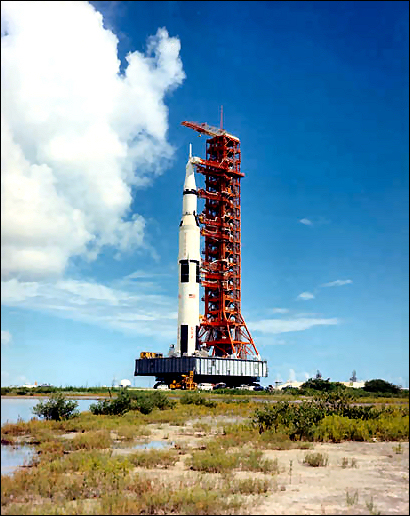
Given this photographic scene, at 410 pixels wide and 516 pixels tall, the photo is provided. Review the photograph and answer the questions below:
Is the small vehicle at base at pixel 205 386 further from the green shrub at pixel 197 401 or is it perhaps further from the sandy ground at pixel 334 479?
the sandy ground at pixel 334 479

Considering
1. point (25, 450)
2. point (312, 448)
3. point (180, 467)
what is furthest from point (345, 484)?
point (25, 450)

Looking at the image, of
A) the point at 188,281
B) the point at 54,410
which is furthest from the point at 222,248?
the point at 54,410

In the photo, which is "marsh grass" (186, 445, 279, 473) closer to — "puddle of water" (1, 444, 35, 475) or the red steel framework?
"puddle of water" (1, 444, 35, 475)


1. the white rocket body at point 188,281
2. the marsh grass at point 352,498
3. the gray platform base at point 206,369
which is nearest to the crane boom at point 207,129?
the white rocket body at point 188,281

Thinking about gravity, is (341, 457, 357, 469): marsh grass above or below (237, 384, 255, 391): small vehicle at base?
above

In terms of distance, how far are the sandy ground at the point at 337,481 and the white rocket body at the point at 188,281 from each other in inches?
2966

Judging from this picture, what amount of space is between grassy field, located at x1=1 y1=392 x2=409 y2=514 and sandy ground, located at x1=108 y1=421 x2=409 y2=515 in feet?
0.62

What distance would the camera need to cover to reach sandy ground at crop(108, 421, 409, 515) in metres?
12.9

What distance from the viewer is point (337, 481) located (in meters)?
16.0

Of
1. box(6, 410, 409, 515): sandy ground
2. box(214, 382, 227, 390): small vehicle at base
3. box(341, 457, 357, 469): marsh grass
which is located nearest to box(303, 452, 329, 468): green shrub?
box(6, 410, 409, 515): sandy ground

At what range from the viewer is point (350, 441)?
25734 mm

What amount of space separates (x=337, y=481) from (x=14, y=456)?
38.2 ft

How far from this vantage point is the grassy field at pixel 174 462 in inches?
497

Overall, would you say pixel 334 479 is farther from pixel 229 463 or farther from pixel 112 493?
pixel 112 493
